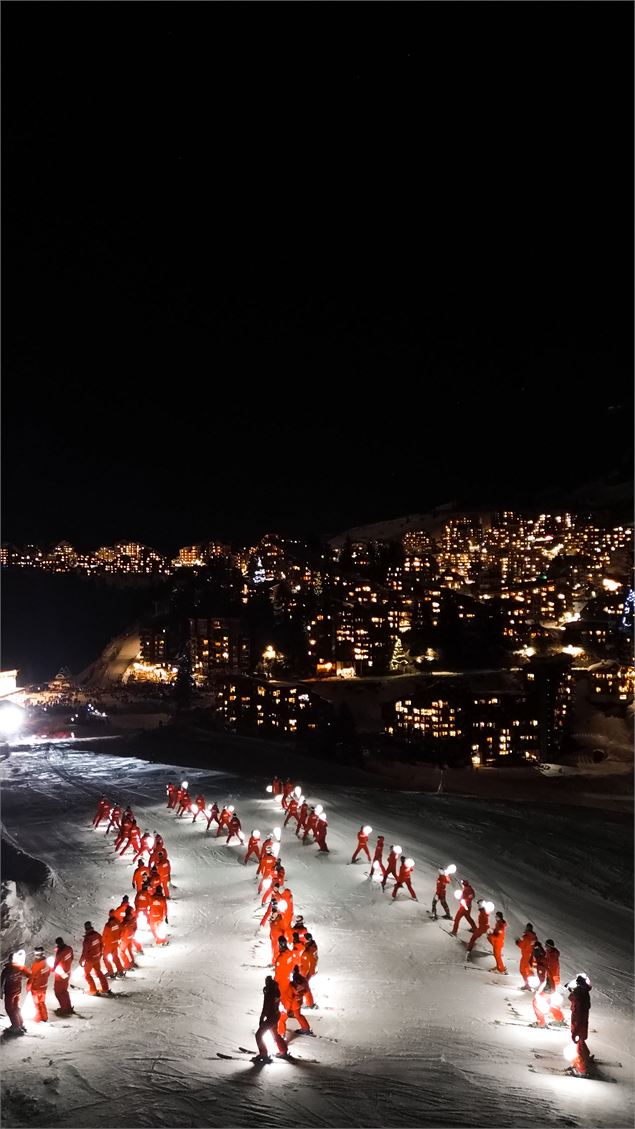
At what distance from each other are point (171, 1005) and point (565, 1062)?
489 cm

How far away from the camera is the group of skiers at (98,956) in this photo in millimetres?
9062

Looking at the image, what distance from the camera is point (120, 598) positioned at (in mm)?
149500

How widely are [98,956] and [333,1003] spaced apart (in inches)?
125

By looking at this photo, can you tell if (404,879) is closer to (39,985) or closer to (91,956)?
(91,956)

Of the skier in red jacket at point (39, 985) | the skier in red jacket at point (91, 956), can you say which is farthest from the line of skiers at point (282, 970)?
the skier in red jacket at point (39, 985)

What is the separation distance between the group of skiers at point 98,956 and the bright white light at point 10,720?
31.5 metres

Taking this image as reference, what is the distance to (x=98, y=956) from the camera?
10.6 meters

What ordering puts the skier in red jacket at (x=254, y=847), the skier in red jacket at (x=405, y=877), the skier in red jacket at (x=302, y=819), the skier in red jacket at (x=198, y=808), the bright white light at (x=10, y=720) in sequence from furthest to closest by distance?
the bright white light at (x=10, y=720) → the skier in red jacket at (x=198, y=808) → the skier in red jacket at (x=302, y=819) → the skier in red jacket at (x=254, y=847) → the skier in red jacket at (x=405, y=877)

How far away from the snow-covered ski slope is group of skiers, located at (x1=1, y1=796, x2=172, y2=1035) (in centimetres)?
26

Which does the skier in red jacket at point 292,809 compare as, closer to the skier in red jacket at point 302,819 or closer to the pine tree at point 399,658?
the skier in red jacket at point 302,819

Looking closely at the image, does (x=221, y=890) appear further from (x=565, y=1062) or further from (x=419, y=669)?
(x=419, y=669)

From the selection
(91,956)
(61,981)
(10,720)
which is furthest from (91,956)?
(10,720)

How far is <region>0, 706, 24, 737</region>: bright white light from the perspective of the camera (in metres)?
45.0

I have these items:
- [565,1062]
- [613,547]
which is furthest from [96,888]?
[613,547]
